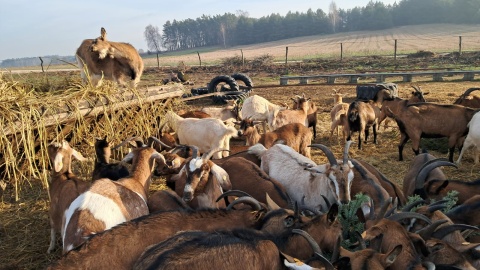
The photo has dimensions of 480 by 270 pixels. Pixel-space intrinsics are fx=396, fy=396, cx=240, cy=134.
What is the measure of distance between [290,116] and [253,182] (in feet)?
17.8

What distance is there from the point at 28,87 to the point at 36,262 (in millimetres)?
4207

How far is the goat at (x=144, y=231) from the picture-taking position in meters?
3.49

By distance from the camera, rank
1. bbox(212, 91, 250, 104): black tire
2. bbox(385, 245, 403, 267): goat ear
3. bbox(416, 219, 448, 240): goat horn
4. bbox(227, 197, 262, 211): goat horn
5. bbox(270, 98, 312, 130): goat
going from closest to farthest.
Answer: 1. bbox(385, 245, 403, 267): goat ear
2. bbox(416, 219, 448, 240): goat horn
3. bbox(227, 197, 262, 211): goat horn
4. bbox(270, 98, 312, 130): goat
5. bbox(212, 91, 250, 104): black tire

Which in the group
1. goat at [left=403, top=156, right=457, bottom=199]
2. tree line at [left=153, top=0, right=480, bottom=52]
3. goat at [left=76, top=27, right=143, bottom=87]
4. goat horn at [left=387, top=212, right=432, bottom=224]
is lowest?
goat at [left=403, top=156, right=457, bottom=199]

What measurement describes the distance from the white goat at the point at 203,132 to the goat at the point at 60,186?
3.01 metres

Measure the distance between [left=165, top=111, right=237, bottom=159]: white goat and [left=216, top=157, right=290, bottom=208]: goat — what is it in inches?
79.2

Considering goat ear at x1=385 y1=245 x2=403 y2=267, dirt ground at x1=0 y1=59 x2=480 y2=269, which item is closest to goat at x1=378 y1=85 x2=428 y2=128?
dirt ground at x1=0 y1=59 x2=480 y2=269

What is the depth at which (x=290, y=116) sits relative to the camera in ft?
37.1

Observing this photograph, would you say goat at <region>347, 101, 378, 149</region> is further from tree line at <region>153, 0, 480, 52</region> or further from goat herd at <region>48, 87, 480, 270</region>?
tree line at <region>153, 0, 480, 52</region>

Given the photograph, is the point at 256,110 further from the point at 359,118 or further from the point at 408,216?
the point at 408,216

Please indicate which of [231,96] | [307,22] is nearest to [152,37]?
[307,22]

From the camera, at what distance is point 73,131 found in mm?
7613

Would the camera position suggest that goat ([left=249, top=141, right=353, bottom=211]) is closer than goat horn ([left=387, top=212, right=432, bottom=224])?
No

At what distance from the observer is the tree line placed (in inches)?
4208
